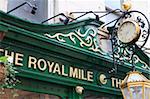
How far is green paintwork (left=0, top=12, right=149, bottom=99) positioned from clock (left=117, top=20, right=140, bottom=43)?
76 centimetres

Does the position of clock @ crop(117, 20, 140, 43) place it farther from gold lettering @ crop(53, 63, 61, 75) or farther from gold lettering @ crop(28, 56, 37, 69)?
gold lettering @ crop(28, 56, 37, 69)

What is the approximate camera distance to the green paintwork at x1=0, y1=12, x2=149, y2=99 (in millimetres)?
6722

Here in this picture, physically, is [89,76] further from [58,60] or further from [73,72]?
[58,60]

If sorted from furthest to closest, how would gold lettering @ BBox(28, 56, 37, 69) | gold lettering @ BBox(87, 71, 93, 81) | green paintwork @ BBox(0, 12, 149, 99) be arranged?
gold lettering @ BBox(87, 71, 93, 81), gold lettering @ BBox(28, 56, 37, 69), green paintwork @ BBox(0, 12, 149, 99)

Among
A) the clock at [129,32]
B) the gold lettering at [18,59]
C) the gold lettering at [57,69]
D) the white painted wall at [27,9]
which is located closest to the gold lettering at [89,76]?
the gold lettering at [57,69]

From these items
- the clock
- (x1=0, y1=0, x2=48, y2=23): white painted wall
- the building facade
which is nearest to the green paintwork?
the building facade

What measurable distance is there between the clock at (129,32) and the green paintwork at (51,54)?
2.50 feet

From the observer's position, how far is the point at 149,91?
640 centimetres

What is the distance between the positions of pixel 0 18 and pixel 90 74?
8.39 feet

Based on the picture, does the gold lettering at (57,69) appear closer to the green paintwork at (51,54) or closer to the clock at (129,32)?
the green paintwork at (51,54)

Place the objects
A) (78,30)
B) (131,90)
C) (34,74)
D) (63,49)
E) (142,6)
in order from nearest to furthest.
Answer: (131,90), (34,74), (63,49), (78,30), (142,6)

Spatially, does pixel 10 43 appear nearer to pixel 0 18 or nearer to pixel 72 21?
pixel 0 18

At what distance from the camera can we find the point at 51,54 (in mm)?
7391

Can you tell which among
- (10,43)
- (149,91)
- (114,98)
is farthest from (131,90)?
(114,98)
